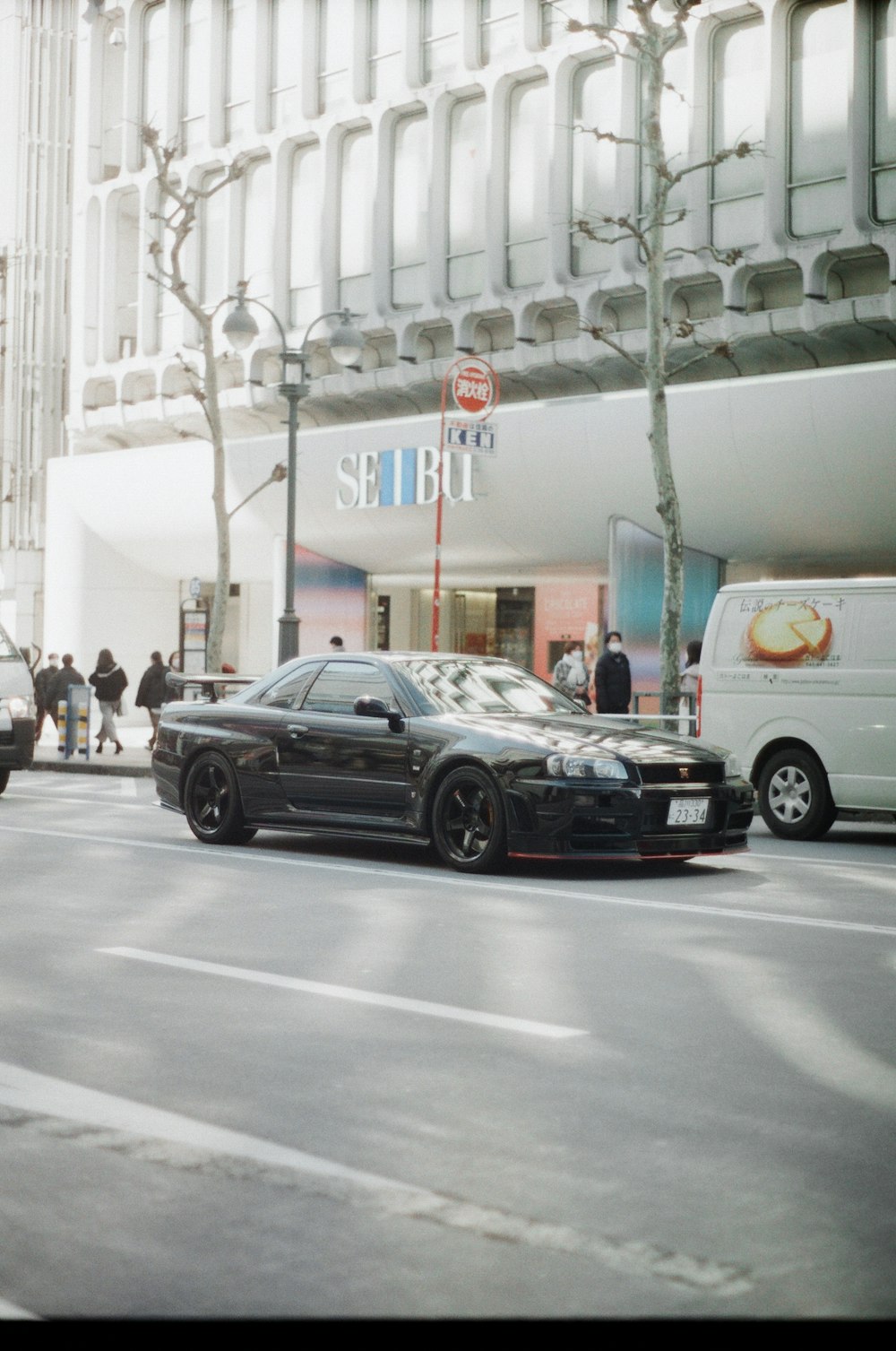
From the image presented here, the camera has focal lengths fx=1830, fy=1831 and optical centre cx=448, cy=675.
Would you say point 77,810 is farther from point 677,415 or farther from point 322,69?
point 322,69

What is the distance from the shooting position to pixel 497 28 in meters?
33.2

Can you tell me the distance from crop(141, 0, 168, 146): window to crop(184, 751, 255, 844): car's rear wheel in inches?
1223

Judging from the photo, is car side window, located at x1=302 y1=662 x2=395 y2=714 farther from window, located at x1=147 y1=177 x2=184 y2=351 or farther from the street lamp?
window, located at x1=147 y1=177 x2=184 y2=351

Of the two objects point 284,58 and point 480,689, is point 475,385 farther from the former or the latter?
point 284,58

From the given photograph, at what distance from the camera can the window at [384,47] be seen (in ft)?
115

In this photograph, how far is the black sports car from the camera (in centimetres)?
1062

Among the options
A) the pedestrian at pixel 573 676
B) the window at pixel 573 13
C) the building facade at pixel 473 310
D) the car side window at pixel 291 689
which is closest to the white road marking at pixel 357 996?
the car side window at pixel 291 689

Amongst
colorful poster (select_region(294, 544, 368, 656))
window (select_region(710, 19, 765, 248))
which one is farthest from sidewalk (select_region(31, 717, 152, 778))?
window (select_region(710, 19, 765, 248))

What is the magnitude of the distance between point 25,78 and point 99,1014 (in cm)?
4984

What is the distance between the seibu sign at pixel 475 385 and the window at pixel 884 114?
7.47m

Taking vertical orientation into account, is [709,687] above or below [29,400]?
below

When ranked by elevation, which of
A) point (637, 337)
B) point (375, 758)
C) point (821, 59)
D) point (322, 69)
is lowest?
point (375, 758)
